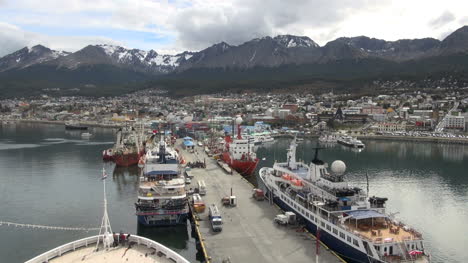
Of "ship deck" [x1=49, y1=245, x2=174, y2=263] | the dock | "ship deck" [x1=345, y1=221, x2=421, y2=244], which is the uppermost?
"ship deck" [x1=49, y1=245, x2=174, y2=263]

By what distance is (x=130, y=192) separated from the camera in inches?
1433

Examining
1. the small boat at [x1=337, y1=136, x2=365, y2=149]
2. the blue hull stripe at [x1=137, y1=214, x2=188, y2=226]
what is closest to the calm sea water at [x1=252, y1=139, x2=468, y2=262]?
the small boat at [x1=337, y1=136, x2=365, y2=149]

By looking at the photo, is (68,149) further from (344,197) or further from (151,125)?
(344,197)

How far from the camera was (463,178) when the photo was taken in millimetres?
44844

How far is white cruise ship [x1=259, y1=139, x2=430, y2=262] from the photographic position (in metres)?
17.8

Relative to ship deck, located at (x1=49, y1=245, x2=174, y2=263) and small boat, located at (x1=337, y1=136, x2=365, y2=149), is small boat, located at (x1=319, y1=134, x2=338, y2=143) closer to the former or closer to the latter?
small boat, located at (x1=337, y1=136, x2=365, y2=149)

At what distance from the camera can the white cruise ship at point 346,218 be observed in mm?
17781

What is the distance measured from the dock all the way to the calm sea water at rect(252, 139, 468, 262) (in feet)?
28.2

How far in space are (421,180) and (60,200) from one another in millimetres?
37885

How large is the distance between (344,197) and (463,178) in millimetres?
30796

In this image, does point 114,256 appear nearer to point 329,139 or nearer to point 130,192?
point 130,192

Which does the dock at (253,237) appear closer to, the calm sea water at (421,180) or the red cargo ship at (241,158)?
the calm sea water at (421,180)

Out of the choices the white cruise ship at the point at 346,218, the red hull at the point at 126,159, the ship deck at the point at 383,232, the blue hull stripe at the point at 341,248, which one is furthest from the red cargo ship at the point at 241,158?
the ship deck at the point at 383,232

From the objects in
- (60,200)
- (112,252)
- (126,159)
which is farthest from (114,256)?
(126,159)
